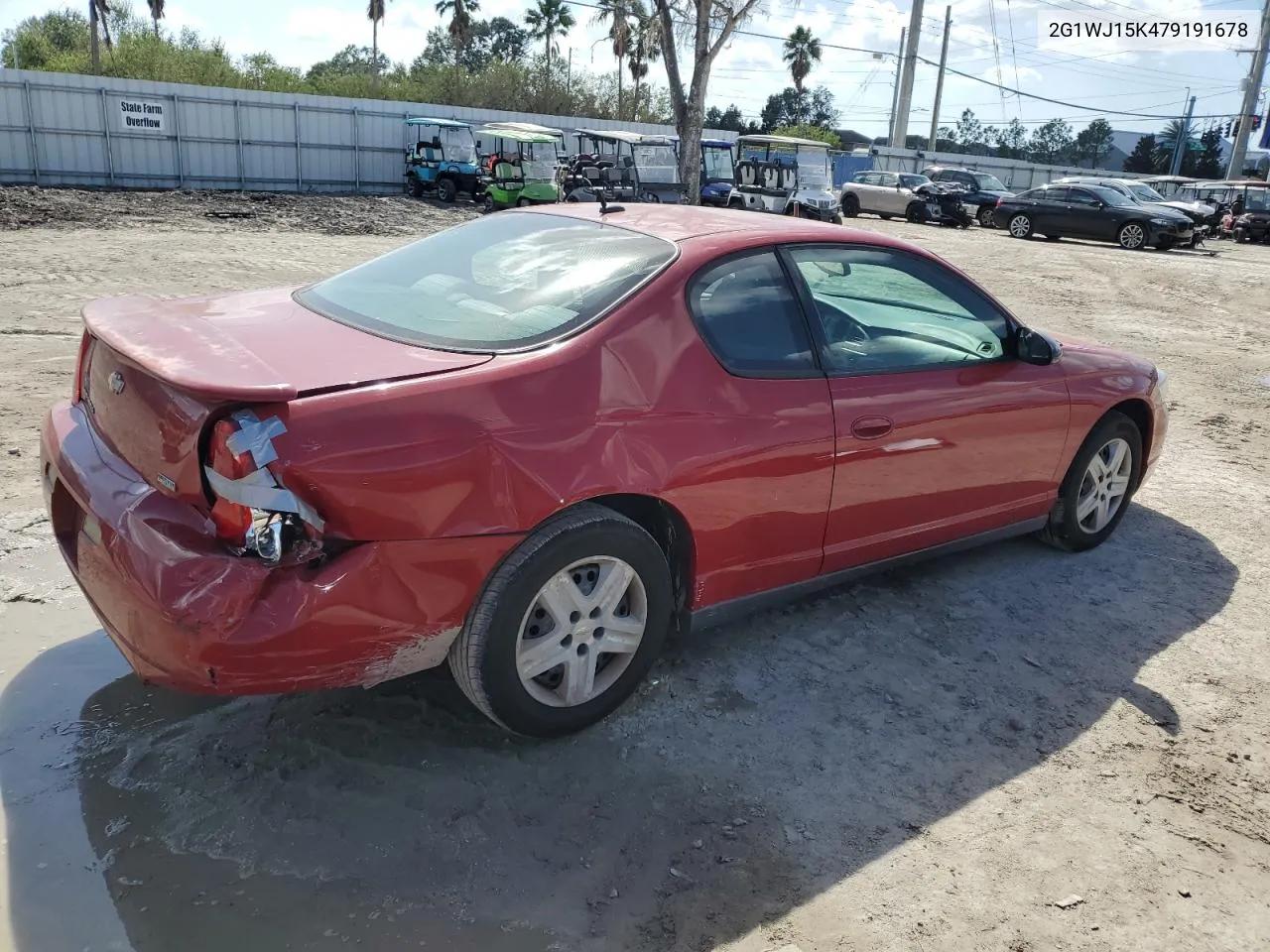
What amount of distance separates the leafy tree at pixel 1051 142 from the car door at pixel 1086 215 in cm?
7467

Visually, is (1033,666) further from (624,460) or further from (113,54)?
(113,54)

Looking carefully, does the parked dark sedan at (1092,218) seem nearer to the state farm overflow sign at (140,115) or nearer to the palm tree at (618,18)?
the palm tree at (618,18)

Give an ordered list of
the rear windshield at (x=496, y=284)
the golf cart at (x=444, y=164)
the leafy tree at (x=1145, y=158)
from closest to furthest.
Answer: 1. the rear windshield at (x=496, y=284)
2. the golf cart at (x=444, y=164)
3. the leafy tree at (x=1145, y=158)

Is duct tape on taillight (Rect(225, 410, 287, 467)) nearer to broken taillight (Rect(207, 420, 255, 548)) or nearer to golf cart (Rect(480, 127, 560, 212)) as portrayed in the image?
broken taillight (Rect(207, 420, 255, 548))

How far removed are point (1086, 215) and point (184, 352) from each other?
25388 mm

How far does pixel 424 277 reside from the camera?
339 cm

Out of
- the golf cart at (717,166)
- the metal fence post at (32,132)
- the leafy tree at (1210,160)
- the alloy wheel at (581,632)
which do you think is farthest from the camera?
the leafy tree at (1210,160)

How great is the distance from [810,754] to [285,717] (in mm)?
1634

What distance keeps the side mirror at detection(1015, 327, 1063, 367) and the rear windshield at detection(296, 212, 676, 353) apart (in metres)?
1.65

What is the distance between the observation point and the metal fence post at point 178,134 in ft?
87.2

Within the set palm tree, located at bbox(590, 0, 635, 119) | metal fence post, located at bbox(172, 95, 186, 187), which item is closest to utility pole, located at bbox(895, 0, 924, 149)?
palm tree, located at bbox(590, 0, 635, 119)

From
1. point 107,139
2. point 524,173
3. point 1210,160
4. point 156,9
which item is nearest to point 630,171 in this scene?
point 524,173

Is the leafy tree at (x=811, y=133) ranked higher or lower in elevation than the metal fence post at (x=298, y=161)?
higher

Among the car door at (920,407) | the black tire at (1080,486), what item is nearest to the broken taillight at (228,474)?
the car door at (920,407)
